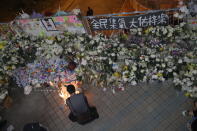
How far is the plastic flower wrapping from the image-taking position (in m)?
5.91

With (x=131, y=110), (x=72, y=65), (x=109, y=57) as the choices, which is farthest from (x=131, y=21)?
(x=131, y=110)

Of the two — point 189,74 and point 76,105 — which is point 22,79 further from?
point 189,74

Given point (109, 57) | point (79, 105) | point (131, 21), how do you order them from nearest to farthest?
point (131, 21)
point (109, 57)
point (79, 105)

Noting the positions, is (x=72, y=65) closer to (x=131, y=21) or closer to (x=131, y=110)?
(x=131, y=21)

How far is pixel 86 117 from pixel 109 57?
7.16 ft

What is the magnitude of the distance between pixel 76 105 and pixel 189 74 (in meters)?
3.38

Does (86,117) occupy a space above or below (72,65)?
below

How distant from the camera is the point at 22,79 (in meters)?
7.20

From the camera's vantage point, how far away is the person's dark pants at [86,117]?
7.08 m

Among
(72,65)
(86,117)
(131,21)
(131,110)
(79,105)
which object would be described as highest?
(131,21)

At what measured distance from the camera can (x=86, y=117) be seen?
23.4ft

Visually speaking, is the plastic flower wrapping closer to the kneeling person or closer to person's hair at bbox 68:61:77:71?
person's hair at bbox 68:61:77:71

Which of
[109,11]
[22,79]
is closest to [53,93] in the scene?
[22,79]

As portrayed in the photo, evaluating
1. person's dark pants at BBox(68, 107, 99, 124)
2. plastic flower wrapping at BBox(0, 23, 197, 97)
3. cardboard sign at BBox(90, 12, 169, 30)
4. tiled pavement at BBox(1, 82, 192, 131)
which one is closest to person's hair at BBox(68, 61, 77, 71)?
plastic flower wrapping at BBox(0, 23, 197, 97)
